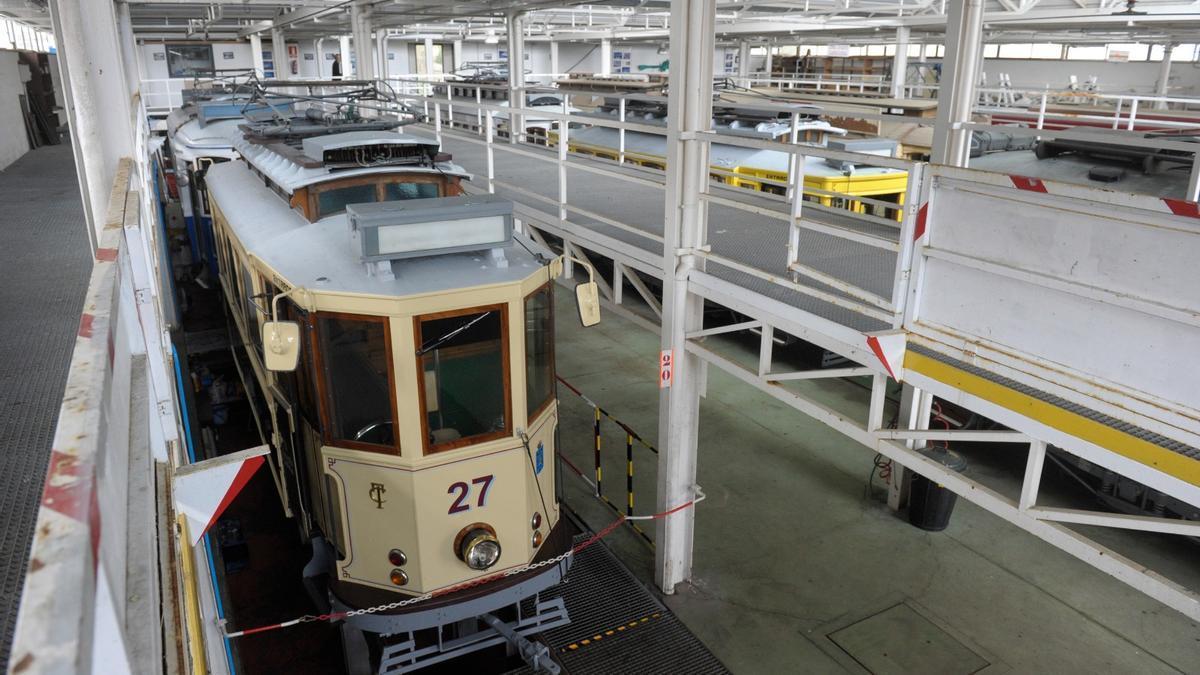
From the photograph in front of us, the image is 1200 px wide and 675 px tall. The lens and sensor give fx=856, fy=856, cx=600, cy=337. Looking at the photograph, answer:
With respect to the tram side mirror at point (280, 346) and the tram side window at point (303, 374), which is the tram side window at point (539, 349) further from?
the tram side mirror at point (280, 346)

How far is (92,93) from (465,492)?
321 cm

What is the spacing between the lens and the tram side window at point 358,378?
516cm

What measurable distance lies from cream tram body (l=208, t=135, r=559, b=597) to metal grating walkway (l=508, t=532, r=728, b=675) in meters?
1.17

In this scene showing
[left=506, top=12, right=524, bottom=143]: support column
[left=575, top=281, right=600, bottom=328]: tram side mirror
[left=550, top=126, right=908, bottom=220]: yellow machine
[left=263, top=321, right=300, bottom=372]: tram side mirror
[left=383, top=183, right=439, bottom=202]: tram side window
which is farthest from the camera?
[left=506, top=12, right=524, bottom=143]: support column

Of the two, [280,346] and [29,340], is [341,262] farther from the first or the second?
[29,340]

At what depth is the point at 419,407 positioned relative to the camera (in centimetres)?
521

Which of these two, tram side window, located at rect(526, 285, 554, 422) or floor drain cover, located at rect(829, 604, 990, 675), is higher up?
tram side window, located at rect(526, 285, 554, 422)

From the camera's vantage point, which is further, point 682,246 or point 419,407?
point 682,246

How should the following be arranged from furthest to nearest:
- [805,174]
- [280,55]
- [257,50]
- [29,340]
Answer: [257,50] → [280,55] → [805,174] → [29,340]

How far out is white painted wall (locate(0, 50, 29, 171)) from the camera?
11641 millimetres

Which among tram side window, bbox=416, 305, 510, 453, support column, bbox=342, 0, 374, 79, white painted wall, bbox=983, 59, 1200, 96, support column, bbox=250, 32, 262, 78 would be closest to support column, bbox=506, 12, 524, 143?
support column, bbox=342, 0, 374, 79

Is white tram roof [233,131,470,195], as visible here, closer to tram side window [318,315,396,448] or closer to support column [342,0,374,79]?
tram side window [318,315,396,448]

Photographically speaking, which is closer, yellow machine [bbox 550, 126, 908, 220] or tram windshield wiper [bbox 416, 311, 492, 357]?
tram windshield wiper [bbox 416, 311, 492, 357]

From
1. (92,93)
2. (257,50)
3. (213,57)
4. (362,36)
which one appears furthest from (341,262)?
(213,57)
